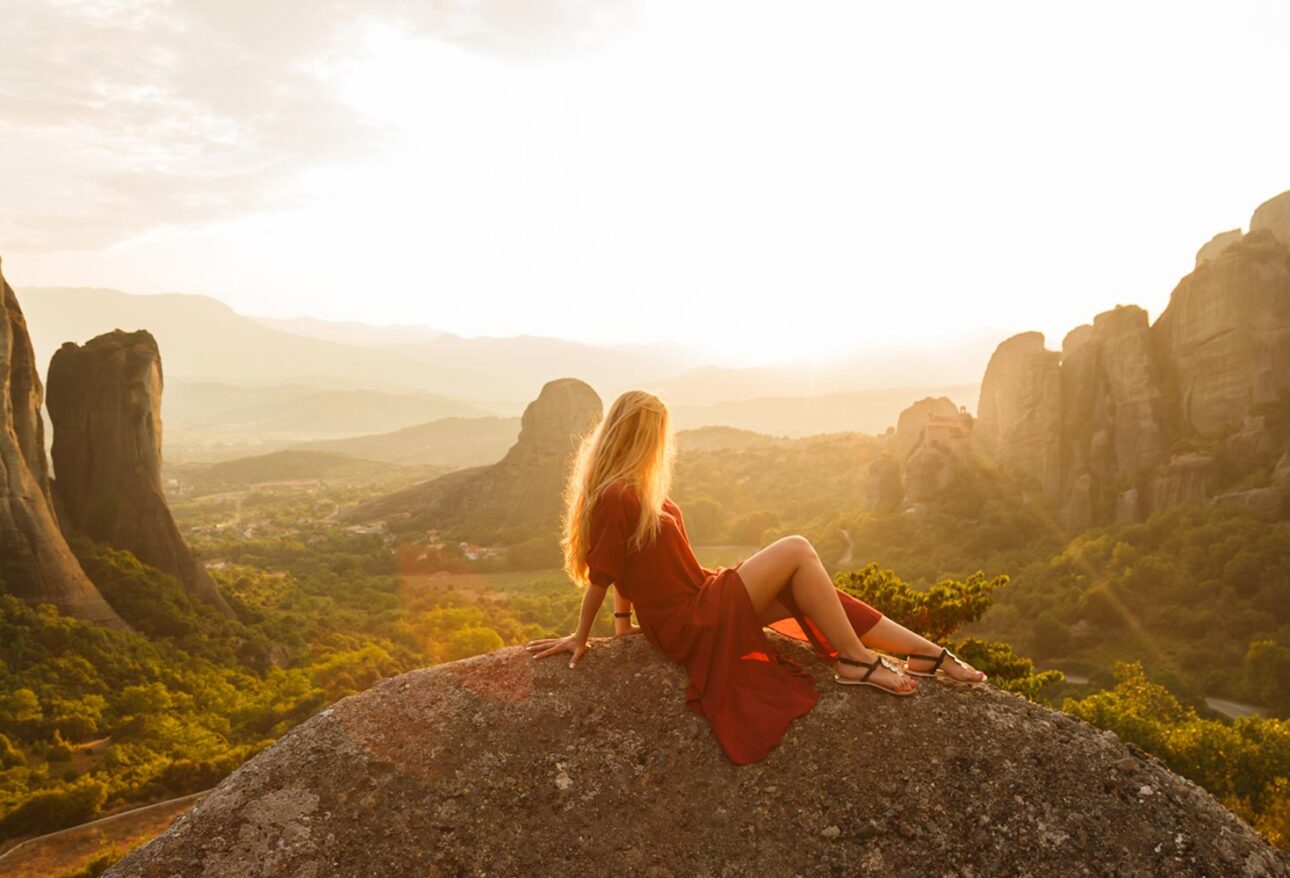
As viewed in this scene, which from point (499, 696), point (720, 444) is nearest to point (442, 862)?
point (499, 696)

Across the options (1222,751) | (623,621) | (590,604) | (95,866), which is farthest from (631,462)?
(1222,751)

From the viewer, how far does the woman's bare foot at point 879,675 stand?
514cm

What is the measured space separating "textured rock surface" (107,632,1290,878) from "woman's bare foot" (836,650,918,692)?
9 cm

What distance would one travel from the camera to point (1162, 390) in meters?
45.4

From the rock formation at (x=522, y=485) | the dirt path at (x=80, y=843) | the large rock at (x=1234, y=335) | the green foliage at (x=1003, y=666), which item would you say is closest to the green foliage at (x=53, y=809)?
the dirt path at (x=80, y=843)

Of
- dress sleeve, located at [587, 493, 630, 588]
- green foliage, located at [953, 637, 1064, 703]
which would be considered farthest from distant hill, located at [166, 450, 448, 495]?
dress sleeve, located at [587, 493, 630, 588]

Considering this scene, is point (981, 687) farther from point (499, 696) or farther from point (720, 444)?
point (720, 444)

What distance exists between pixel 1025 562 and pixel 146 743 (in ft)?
138

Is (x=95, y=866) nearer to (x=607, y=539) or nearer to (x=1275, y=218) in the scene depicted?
(x=607, y=539)

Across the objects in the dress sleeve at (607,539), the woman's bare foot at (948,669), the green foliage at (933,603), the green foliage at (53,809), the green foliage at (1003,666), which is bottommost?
the green foliage at (53,809)

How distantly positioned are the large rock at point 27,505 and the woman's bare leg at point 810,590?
3201cm

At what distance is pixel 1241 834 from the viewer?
438 cm

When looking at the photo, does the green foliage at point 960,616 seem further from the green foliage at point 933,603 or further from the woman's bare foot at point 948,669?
the woman's bare foot at point 948,669

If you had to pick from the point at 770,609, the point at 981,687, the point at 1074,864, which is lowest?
the point at 1074,864
